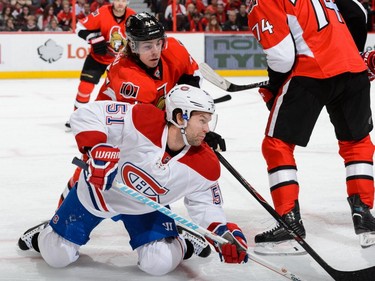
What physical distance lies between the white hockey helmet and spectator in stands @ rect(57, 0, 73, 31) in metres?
6.80

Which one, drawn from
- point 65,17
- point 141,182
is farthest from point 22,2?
point 141,182

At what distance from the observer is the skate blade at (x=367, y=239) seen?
2.80 m

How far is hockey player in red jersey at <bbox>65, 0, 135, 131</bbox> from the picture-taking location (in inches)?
220

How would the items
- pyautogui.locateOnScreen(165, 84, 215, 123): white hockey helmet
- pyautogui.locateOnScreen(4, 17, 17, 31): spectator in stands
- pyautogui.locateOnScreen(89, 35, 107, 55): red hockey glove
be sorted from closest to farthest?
pyautogui.locateOnScreen(165, 84, 215, 123): white hockey helmet < pyautogui.locateOnScreen(89, 35, 107, 55): red hockey glove < pyautogui.locateOnScreen(4, 17, 17, 31): spectator in stands

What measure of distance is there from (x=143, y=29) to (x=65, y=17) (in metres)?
6.42

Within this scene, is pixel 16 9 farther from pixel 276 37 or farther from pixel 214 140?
pixel 214 140

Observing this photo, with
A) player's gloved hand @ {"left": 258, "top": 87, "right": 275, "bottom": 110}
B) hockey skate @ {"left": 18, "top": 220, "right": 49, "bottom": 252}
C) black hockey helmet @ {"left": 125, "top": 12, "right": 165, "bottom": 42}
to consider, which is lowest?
hockey skate @ {"left": 18, "top": 220, "right": 49, "bottom": 252}

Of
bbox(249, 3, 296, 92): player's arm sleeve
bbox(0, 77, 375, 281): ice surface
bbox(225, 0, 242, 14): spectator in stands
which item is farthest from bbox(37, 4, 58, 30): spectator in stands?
bbox(249, 3, 296, 92): player's arm sleeve

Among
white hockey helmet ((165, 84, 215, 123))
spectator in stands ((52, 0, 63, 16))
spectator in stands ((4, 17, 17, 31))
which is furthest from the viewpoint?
spectator in stands ((52, 0, 63, 16))

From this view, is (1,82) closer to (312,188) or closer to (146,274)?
(312,188)

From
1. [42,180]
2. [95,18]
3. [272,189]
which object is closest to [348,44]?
[272,189]

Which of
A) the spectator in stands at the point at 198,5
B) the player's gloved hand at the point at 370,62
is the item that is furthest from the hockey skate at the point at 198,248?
the spectator in stands at the point at 198,5

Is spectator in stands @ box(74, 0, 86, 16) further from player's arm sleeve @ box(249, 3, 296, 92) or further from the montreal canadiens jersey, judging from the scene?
the montreal canadiens jersey

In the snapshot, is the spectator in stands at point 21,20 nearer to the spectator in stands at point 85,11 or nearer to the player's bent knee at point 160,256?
the spectator in stands at point 85,11
